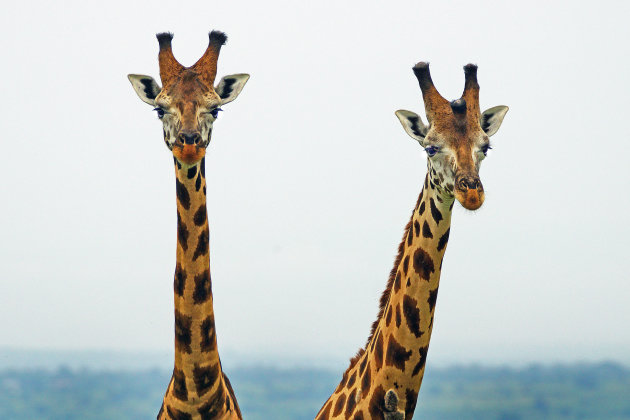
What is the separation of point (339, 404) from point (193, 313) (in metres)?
2.16

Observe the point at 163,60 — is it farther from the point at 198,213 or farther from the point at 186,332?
the point at 186,332

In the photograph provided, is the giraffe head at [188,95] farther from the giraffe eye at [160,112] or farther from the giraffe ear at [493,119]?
the giraffe ear at [493,119]

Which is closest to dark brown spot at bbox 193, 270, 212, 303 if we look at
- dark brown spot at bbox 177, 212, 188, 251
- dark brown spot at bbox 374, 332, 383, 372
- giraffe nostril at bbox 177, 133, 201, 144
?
dark brown spot at bbox 177, 212, 188, 251

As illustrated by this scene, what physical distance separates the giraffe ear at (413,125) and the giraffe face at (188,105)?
8.08ft

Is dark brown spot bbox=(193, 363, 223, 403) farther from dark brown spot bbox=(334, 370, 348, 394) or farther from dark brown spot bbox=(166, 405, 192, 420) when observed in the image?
dark brown spot bbox=(334, 370, 348, 394)

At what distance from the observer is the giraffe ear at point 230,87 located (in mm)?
13875

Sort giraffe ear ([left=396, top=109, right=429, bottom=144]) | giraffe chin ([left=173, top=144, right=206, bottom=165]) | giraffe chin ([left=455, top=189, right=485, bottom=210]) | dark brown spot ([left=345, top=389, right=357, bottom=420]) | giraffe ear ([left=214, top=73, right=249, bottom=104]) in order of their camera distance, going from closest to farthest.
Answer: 1. giraffe chin ([left=455, top=189, right=485, bottom=210])
2. dark brown spot ([left=345, top=389, right=357, bottom=420])
3. giraffe ear ([left=396, top=109, right=429, bottom=144])
4. giraffe chin ([left=173, top=144, right=206, bottom=165])
5. giraffe ear ([left=214, top=73, right=249, bottom=104])

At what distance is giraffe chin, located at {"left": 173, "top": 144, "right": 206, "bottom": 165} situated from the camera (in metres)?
12.5

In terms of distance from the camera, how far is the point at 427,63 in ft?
40.9

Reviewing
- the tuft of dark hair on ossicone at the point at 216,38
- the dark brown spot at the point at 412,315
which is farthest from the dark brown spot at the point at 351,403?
the tuft of dark hair on ossicone at the point at 216,38

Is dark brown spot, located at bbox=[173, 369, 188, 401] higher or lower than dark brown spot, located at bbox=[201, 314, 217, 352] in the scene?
lower

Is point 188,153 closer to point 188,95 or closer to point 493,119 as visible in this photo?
point 188,95

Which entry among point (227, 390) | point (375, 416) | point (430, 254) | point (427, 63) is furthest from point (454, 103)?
point (227, 390)

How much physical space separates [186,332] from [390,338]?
8.95 ft
